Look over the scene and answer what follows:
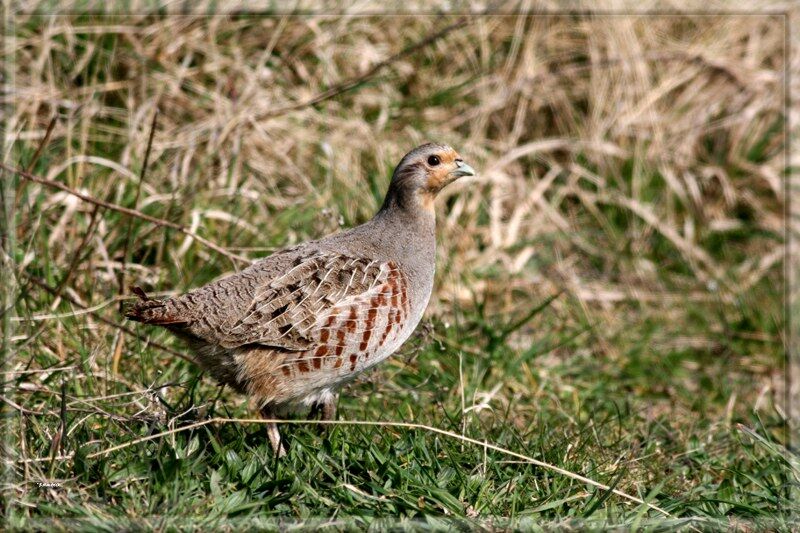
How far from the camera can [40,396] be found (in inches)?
156

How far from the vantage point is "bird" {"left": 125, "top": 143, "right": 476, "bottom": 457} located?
12.5 ft

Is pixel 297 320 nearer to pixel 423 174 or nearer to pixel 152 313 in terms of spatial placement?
pixel 152 313

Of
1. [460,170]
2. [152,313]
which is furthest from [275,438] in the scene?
[460,170]

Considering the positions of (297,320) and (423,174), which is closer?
(297,320)

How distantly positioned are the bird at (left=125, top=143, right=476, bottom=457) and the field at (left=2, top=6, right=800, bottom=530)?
0.18m

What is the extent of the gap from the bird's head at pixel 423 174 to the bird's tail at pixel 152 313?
1.17 m

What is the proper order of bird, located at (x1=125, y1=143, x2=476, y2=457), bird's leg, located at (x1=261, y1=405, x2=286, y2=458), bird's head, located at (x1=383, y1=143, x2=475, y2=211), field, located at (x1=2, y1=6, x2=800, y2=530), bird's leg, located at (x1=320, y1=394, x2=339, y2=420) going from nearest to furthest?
field, located at (x1=2, y1=6, x2=800, y2=530) < bird's leg, located at (x1=261, y1=405, x2=286, y2=458) < bird, located at (x1=125, y1=143, x2=476, y2=457) < bird's leg, located at (x1=320, y1=394, x2=339, y2=420) < bird's head, located at (x1=383, y1=143, x2=475, y2=211)

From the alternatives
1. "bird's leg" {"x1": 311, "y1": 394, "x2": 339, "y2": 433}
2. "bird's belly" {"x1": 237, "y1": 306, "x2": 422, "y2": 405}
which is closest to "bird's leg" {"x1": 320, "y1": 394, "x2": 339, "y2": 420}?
"bird's leg" {"x1": 311, "y1": 394, "x2": 339, "y2": 433}

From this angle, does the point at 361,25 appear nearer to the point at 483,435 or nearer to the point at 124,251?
the point at 124,251

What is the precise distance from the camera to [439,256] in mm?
5879

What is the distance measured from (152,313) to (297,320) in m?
0.57

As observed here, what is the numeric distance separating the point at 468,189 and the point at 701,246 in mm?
1891

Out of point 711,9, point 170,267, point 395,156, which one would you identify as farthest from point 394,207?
point 711,9

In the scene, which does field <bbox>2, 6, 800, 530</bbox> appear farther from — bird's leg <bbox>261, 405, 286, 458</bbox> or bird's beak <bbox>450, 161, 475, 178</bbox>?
bird's beak <bbox>450, 161, 475, 178</bbox>
